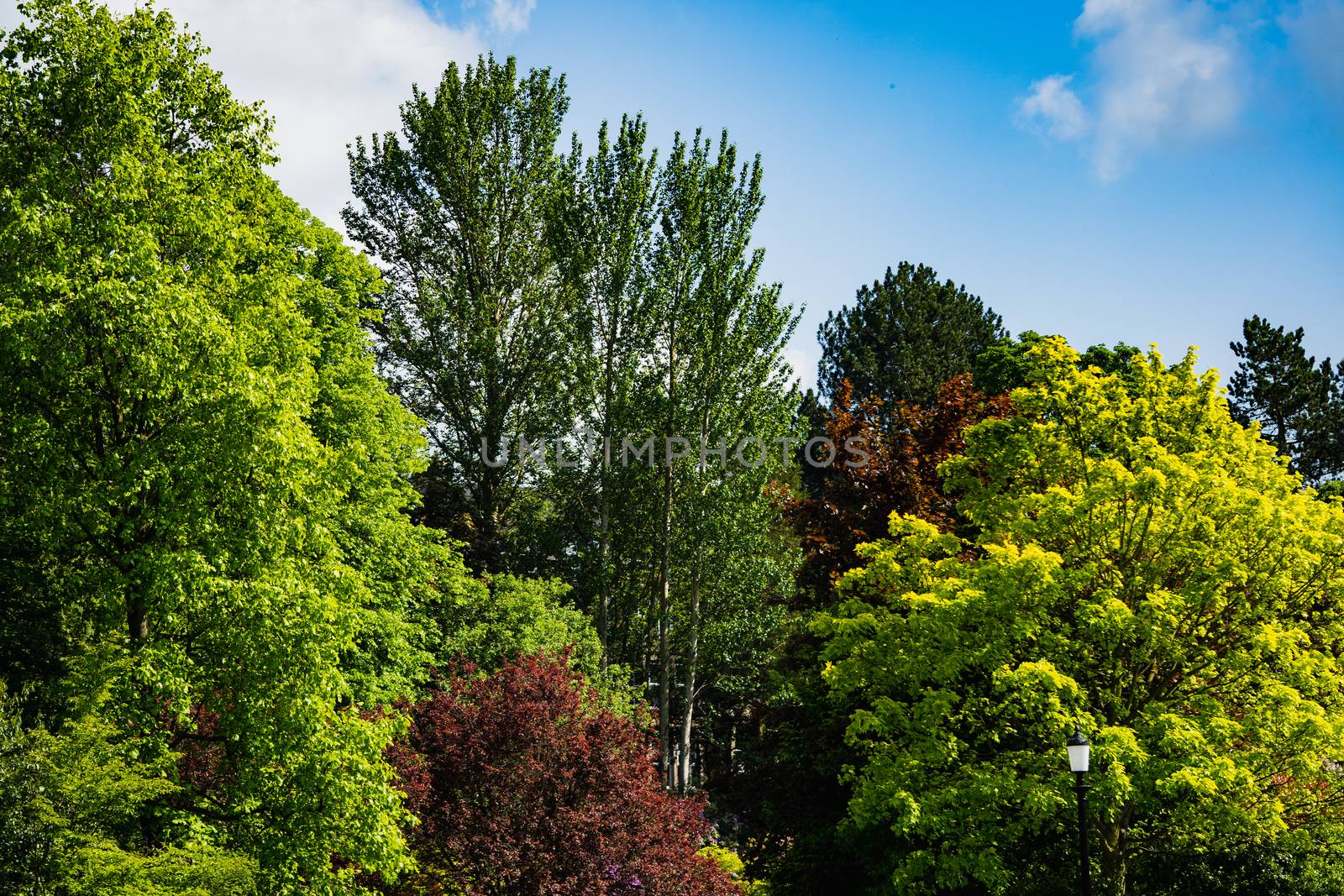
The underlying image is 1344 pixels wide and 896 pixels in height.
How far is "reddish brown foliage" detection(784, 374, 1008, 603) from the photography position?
19656 mm

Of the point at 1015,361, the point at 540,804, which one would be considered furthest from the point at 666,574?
the point at 540,804

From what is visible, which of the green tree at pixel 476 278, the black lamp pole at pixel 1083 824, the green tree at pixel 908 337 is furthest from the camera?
the green tree at pixel 908 337

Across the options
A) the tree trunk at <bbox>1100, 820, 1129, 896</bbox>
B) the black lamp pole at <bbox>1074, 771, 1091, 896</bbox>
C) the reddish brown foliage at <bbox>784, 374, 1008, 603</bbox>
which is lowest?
the tree trunk at <bbox>1100, 820, 1129, 896</bbox>

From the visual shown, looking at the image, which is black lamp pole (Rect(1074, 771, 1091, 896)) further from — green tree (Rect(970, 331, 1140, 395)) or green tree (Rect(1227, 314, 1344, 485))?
green tree (Rect(1227, 314, 1344, 485))

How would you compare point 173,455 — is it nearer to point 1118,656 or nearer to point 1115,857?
point 1118,656

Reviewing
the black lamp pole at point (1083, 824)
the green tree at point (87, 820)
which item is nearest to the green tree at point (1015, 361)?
the black lamp pole at point (1083, 824)

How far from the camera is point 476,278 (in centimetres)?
3072

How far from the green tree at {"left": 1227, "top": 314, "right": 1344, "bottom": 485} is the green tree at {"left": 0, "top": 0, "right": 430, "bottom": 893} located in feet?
115

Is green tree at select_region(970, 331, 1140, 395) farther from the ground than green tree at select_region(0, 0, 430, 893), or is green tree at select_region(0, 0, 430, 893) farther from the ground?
green tree at select_region(970, 331, 1140, 395)

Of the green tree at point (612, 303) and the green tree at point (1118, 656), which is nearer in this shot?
the green tree at point (1118, 656)

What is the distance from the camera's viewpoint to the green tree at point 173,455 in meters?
11.4

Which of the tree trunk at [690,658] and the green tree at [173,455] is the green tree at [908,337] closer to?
the tree trunk at [690,658]

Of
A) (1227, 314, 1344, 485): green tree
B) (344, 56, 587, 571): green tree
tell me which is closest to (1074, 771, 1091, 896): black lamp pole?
(344, 56, 587, 571): green tree

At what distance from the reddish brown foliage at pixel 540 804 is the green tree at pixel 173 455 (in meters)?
0.77
